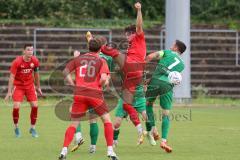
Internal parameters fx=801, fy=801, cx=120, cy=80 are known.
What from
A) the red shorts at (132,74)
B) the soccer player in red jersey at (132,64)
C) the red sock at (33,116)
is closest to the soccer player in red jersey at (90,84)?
the soccer player in red jersey at (132,64)

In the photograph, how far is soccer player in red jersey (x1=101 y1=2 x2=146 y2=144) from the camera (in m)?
15.6

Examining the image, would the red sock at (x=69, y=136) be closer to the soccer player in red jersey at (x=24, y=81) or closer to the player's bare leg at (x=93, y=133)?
the player's bare leg at (x=93, y=133)

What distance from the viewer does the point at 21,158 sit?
1364 cm

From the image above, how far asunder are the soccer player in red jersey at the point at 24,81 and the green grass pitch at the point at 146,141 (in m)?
0.46

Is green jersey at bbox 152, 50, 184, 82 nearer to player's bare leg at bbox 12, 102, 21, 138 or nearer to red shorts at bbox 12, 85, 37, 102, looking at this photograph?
red shorts at bbox 12, 85, 37, 102

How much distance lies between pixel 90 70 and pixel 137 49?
9.42 ft

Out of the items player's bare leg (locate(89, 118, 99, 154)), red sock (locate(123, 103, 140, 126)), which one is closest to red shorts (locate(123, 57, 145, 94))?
red sock (locate(123, 103, 140, 126))

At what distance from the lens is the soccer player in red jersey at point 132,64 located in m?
15.6

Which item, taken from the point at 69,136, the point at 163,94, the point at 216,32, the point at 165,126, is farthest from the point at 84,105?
the point at 216,32

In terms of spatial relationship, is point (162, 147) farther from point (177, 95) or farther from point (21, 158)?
point (177, 95)

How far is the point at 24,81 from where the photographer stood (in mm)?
17938

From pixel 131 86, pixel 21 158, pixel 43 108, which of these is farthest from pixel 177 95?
pixel 21 158

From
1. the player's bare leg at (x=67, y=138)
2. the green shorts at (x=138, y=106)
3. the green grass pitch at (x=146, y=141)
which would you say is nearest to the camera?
the player's bare leg at (x=67, y=138)

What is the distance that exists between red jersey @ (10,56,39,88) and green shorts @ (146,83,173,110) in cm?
280
